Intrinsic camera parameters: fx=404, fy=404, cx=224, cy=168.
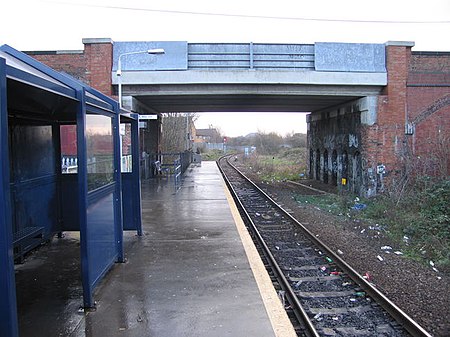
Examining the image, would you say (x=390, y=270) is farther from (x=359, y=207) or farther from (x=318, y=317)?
(x=359, y=207)

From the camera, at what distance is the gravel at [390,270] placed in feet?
18.0

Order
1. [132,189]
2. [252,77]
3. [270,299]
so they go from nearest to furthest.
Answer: [270,299]
[132,189]
[252,77]

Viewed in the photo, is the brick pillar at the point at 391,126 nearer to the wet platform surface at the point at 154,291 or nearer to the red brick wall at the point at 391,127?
the red brick wall at the point at 391,127

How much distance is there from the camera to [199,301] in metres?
4.72

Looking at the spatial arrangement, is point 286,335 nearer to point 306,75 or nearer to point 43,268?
point 43,268

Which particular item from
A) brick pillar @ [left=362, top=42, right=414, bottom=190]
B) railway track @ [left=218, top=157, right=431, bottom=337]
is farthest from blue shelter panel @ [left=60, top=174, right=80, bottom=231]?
brick pillar @ [left=362, top=42, right=414, bottom=190]

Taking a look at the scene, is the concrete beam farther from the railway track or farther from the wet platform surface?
the wet platform surface

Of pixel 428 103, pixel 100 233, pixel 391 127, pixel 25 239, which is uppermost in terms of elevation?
pixel 428 103

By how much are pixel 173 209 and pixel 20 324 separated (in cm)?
746

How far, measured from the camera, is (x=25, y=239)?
5785 millimetres

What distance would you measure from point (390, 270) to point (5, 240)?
6.55 m

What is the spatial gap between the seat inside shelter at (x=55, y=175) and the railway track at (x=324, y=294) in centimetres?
258

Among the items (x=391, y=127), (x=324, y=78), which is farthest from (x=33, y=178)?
(x=391, y=127)

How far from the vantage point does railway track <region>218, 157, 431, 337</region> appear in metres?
4.94
